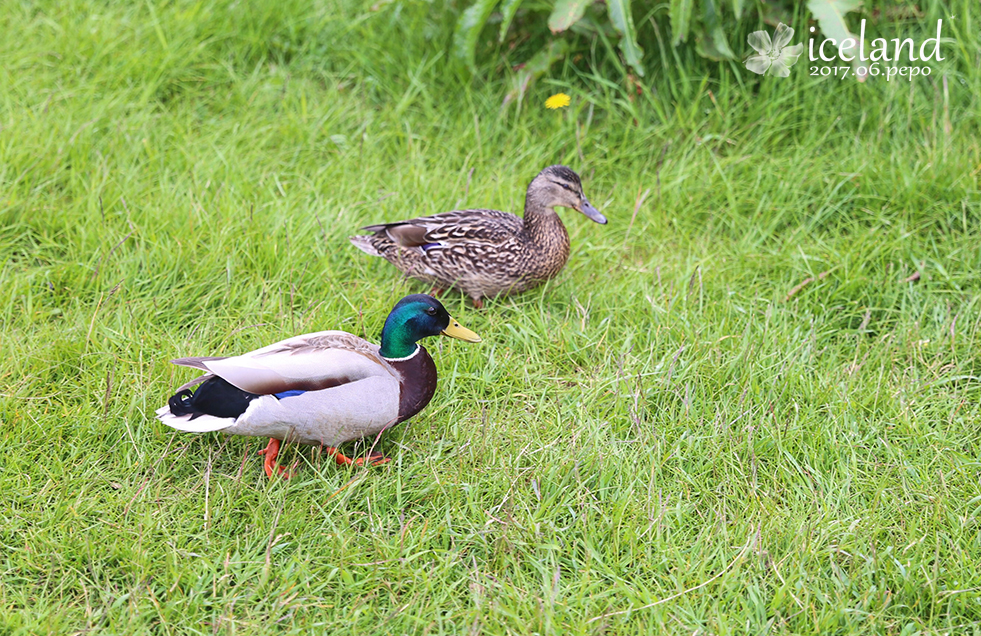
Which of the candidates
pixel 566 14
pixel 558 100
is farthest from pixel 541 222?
pixel 566 14

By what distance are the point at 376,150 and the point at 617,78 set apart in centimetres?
143

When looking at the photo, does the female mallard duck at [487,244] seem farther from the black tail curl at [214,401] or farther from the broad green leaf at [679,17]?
the black tail curl at [214,401]

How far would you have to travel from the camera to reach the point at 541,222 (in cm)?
395

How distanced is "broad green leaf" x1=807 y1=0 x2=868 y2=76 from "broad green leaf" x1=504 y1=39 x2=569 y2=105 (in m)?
1.29

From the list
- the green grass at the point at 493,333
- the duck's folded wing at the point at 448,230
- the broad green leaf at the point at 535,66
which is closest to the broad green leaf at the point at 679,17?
the green grass at the point at 493,333

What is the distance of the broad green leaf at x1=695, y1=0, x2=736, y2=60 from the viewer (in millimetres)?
4539

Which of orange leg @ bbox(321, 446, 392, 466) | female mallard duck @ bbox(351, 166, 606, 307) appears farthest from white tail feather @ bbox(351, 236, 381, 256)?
orange leg @ bbox(321, 446, 392, 466)

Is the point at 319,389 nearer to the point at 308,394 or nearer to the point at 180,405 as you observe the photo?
the point at 308,394

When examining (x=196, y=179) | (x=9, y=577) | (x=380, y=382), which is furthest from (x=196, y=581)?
(x=196, y=179)

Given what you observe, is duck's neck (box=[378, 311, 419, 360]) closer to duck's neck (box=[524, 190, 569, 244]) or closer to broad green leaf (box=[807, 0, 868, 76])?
duck's neck (box=[524, 190, 569, 244])

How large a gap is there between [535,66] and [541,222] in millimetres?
1235

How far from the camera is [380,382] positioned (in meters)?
3.00

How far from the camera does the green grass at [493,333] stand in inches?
107

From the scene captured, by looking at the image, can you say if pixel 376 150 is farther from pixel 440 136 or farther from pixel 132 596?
pixel 132 596
